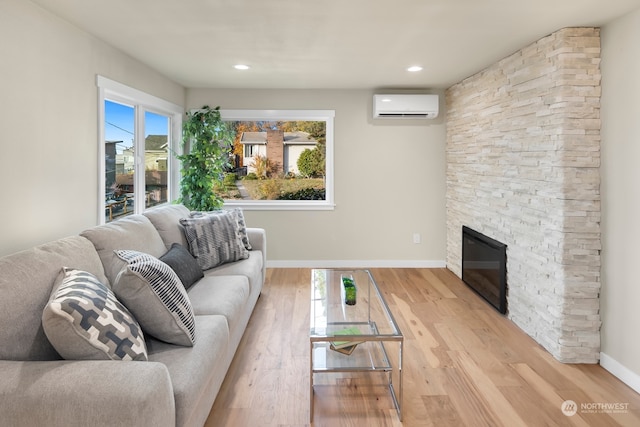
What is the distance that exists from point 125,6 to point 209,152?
2371mm

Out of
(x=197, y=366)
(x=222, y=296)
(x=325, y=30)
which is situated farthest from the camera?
(x=325, y=30)

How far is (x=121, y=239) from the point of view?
8.02ft

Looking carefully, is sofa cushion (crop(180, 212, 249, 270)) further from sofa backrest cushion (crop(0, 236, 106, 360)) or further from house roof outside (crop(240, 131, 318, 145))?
house roof outside (crop(240, 131, 318, 145))

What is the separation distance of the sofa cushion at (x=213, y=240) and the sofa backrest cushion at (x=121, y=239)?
0.33 metres

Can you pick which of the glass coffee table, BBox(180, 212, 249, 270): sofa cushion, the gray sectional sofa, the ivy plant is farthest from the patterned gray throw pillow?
the ivy plant

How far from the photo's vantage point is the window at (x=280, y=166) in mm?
5184

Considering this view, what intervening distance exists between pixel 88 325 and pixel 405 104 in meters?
4.20

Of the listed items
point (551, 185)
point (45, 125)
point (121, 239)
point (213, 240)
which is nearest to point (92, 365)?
point (121, 239)

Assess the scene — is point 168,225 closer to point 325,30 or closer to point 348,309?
point 348,309

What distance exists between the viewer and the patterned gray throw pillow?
1.40 metres

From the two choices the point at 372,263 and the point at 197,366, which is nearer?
the point at 197,366

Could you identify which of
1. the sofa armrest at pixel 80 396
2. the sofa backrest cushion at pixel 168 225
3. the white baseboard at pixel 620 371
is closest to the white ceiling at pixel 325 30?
the sofa backrest cushion at pixel 168 225

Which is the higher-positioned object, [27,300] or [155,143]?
[155,143]

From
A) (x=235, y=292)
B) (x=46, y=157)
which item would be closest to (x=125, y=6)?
(x=46, y=157)
